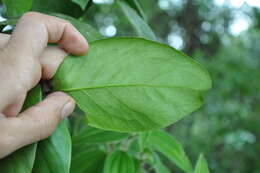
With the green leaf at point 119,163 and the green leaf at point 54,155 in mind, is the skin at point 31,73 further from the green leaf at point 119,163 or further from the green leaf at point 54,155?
the green leaf at point 119,163

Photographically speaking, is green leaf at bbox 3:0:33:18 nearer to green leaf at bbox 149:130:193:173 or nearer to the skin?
the skin

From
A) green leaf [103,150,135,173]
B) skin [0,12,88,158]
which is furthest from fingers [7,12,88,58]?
green leaf [103,150,135,173]

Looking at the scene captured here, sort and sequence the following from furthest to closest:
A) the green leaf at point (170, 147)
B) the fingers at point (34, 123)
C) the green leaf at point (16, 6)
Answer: the green leaf at point (170, 147) < the green leaf at point (16, 6) < the fingers at point (34, 123)

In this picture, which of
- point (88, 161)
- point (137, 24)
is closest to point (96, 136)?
point (88, 161)

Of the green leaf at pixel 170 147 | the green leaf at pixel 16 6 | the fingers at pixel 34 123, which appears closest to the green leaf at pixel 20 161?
the fingers at pixel 34 123

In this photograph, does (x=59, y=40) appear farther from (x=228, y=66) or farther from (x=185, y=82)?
(x=228, y=66)

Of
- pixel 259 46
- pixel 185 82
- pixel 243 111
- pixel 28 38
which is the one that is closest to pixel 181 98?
pixel 185 82

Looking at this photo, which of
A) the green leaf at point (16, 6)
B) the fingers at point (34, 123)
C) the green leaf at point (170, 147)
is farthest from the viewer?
the green leaf at point (170, 147)
